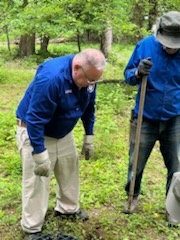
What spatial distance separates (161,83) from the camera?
149 inches

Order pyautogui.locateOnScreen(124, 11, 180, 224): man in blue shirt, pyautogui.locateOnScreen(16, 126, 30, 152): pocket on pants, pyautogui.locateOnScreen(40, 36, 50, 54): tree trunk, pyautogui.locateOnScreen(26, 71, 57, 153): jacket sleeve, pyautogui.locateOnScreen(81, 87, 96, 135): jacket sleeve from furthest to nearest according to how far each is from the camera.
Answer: pyautogui.locateOnScreen(40, 36, 50, 54): tree trunk, pyautogui.locateOnScreen(81, 87, 96, 135): jacket sleeve, pyautogui.locateOnScreen(124, 11, 180, 224): man in blue shirt, pyautogui.locateOnScreen(16, 126, 30, 152): pocket on pants, pyautogui.locateOnScreen(26, 71, 57, 153): jacket sleeve

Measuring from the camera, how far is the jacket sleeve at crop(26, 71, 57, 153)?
316 centimetres

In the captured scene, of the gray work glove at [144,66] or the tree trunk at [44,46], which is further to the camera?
the tree trunk at [44,46]

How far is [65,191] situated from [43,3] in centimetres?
683

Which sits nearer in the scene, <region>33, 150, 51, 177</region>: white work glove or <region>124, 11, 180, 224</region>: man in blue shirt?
<region>33, 150, 51, 177</region>: white work glove

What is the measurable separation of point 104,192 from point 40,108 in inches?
73.4

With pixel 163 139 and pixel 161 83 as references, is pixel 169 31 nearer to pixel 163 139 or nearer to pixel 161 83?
pixel 161 83

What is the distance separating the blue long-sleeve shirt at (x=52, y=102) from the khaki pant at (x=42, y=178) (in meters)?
0.16

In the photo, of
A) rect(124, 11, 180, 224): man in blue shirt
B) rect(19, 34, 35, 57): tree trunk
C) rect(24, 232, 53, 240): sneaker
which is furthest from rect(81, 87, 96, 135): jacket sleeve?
rect(19, 34, 35, 57): tree trunk

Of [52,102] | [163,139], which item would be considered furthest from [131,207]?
[52,102]

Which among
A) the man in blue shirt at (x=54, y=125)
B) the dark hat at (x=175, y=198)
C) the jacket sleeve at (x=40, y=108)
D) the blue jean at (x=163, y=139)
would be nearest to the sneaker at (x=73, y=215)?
the man in blue shirt at (x=54, y=125)

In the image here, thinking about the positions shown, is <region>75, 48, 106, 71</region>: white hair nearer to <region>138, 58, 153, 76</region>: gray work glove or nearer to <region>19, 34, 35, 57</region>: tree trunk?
<region>138, 58, 153, 76</region>: gray work glove

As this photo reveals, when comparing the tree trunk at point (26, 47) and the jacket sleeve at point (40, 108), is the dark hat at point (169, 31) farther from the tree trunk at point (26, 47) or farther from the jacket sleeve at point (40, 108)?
the tree trunk at point (26, 47)

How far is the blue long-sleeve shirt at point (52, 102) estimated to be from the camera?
3.18 meters
